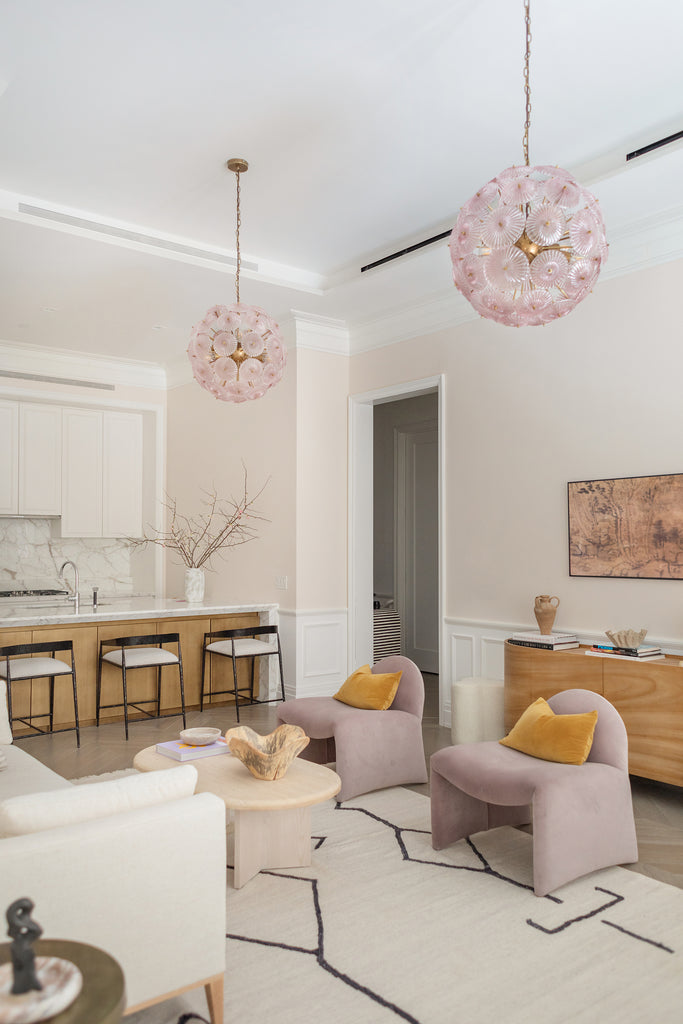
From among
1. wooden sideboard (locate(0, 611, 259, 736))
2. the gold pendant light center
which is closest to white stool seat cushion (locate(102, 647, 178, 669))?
wooden sideboard (locate(0, 611, 259, 736))

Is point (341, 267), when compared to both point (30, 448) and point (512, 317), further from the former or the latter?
point (30, 448)

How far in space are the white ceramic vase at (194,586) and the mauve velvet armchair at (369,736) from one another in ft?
7.49

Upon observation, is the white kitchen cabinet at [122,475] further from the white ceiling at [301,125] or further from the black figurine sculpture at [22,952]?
the black figurine sculpture at [22,952]

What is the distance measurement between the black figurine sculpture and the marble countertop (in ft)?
13.6

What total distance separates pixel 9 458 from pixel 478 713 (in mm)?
4902

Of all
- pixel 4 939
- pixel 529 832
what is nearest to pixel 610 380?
pixel 529 832

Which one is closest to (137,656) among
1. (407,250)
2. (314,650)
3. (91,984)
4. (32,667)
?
(32,667)

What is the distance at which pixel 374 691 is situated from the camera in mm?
4176

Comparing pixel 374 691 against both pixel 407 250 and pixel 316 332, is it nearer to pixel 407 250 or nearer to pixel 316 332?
pixel 407 250

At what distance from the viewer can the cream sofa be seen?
68.8 inches

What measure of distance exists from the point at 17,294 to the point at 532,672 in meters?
4.43

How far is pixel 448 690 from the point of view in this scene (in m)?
5.58

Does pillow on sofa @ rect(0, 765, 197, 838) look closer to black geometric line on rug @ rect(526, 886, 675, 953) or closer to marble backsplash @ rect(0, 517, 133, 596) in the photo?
black geometric line on rug @ rect(526, 886, 675, 953)

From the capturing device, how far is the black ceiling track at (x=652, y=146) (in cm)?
361
